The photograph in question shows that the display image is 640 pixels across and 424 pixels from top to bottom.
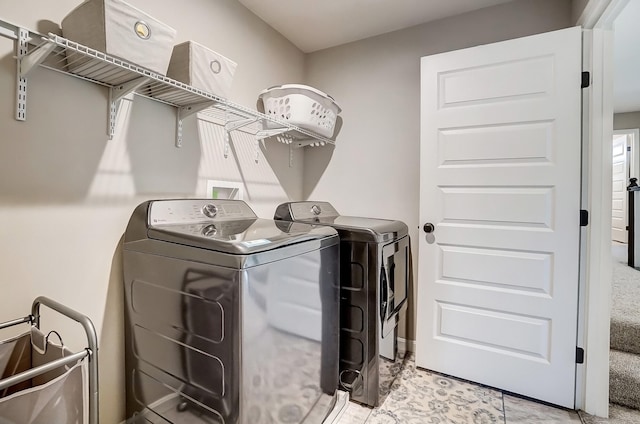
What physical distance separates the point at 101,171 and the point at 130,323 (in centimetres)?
70

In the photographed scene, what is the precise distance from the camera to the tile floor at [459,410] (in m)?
1.63

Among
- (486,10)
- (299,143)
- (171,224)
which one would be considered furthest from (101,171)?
(486,10)

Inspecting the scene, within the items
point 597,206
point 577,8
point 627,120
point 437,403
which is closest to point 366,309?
point 437,403

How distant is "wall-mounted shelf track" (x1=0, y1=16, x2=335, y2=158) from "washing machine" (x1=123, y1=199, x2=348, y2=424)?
507 millimetres

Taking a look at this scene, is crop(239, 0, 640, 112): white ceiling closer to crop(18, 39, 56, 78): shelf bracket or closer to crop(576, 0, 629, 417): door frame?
crop(576, 0, 629, 417): door frame

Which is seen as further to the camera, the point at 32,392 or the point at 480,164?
the point at 480,164

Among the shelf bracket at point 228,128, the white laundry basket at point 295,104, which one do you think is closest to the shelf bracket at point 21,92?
the shelf bracket at point 228,128

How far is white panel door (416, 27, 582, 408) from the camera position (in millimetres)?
1735

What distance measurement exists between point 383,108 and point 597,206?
1.50 meters

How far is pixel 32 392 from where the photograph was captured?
801 mm

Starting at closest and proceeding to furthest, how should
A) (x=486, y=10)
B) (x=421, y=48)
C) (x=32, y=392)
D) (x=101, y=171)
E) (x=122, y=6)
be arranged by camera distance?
(x=32, y=392) < (x=122, y=6) < (x=101, y=171) < (x=486, y=10) < (x=421, y=48)

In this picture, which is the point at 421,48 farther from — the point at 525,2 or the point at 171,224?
the point at 171,224

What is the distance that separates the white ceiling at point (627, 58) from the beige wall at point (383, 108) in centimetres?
98

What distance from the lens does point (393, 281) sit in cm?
193
